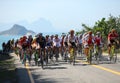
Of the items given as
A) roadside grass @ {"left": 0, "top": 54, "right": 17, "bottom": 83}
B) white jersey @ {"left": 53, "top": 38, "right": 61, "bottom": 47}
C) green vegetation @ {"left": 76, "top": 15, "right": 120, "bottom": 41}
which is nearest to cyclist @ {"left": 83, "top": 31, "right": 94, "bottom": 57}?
white jersey @ {"left": 53, "top": 38, "right": 61, "bottom": 47}

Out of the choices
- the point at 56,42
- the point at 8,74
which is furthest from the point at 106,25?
the point at 8,74

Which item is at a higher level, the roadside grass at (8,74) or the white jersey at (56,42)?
the white jersey at (56,42)

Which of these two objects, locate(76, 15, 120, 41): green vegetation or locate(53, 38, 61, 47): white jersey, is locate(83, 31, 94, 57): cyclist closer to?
locate(53, 38, 61, 47): white jersey

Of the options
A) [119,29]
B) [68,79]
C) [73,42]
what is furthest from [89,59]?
[119,29]

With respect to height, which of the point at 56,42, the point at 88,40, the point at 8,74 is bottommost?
the point at 8,74

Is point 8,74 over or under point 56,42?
under

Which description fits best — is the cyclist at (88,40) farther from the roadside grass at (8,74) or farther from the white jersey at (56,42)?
the roadside grass at (8,74)

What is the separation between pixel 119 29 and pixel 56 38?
20102 mm

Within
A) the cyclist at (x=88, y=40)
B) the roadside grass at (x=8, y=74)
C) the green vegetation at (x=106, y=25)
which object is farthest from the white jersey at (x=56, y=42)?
the green vegetation at (x=106, y=25)

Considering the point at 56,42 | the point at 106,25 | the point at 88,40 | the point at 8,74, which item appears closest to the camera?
the point at 8,74

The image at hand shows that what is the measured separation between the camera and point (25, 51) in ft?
79.4

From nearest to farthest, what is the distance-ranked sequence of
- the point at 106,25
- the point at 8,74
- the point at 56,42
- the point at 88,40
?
the point at 8,74 < the point at 88,40 < the point at 56,42 < the point at 106,25

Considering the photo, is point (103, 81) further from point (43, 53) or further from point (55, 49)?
point (55, 49)

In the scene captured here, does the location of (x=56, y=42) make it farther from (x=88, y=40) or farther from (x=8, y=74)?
(x=8, y=74)
